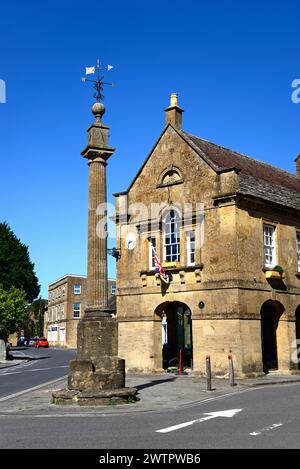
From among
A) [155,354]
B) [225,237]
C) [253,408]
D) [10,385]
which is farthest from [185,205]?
[253,408]

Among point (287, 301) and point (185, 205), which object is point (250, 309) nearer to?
point (287, 301)

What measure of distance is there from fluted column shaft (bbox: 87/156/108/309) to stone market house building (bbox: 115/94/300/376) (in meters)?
7.08

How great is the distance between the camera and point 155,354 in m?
22.8

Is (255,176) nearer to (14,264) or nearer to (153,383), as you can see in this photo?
(153,383)

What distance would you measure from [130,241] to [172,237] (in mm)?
2464

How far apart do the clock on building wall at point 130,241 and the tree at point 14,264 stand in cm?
3156

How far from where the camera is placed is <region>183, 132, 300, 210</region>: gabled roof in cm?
2266

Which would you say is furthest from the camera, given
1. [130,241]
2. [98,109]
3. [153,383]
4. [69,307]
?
[69,307]

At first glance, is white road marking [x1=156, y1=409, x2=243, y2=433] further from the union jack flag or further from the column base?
the union jack flag

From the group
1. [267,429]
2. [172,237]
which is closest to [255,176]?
[172,237]

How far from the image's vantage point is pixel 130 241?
24.7 meters

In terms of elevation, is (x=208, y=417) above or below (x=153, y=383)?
above

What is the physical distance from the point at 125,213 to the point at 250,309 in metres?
7.99

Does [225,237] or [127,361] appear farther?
[127,361]
